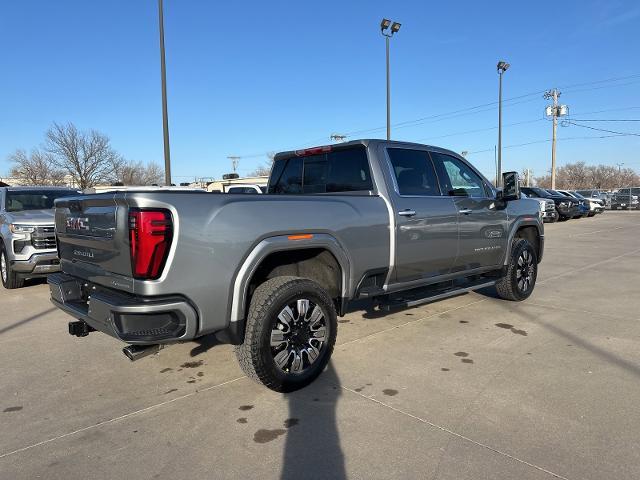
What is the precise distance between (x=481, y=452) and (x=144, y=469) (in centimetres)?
197

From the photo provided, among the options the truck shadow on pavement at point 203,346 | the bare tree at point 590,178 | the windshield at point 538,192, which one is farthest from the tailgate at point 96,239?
the bare tree at point 590,178

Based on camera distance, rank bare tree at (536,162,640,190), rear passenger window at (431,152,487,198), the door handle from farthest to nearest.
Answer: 1. bare tree at (536,162,640,190)
2. rear passenger window at (431,152,487,198)
3. the door handle

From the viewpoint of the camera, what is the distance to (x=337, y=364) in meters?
4.35

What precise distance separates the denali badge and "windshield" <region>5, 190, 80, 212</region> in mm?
5334

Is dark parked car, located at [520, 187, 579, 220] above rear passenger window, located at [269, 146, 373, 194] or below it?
below

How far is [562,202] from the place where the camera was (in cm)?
2595

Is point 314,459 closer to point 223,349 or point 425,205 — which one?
point 223,349

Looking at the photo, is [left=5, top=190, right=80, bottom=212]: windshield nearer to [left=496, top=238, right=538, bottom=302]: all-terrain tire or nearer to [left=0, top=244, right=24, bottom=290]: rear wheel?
[left=0, top=244, right=24, bottom=290]: rear wheel

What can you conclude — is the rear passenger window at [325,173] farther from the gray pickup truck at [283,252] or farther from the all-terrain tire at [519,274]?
the all-terrain tire at [519,274]

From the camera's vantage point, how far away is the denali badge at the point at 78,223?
3658 mm

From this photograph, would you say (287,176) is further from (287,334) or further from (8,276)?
(8,276)

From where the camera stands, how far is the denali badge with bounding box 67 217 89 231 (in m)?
3.66

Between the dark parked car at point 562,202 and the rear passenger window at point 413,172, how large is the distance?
22941mm

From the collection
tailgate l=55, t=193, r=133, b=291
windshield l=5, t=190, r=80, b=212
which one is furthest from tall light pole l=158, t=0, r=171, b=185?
tailgate l=55, t=193, r=133, b=291
